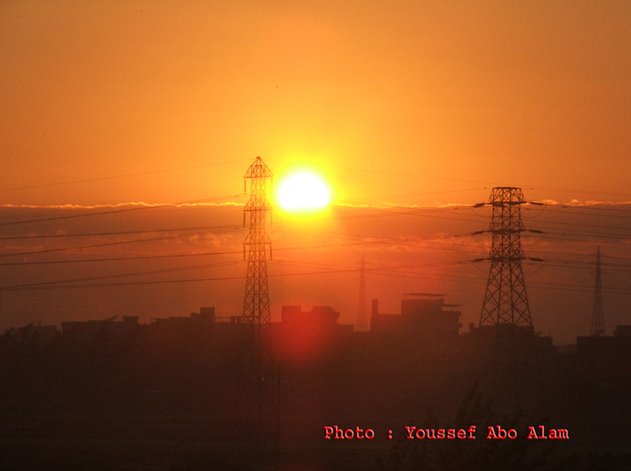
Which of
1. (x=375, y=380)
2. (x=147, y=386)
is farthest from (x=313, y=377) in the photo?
(x=147, y=386)

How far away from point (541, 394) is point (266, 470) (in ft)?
80.1

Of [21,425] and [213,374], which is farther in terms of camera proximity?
[213,374]

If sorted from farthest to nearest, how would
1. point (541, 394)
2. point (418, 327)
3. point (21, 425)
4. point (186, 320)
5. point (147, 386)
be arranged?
point (418, 327) < point (186, 320) < point (147, 386) < point (541, 394) < point (21, 425)

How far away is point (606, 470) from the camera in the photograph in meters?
31.1

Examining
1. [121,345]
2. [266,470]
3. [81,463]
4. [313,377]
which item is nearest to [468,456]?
[266,470]

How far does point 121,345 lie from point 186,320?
11.7m

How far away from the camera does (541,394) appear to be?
2397 inches

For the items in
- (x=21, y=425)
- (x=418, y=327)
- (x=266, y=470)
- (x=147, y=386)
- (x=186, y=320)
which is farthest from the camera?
(x=418, y=327)

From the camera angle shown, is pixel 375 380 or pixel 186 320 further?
pixel 186 320

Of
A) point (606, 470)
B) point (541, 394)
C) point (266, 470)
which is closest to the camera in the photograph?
point (606, 470)

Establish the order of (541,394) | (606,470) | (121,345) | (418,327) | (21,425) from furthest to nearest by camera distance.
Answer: (418,327) < (121,345) < (541,394) < (21,425) < (606,470)

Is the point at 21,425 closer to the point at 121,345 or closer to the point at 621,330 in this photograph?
the point at 121,345

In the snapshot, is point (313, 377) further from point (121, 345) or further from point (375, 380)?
point (121, 345)

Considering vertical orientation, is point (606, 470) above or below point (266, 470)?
above
